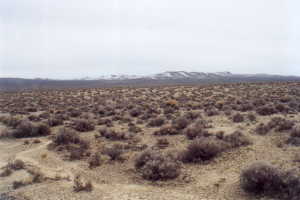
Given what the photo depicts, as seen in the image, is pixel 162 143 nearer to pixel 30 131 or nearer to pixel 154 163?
pixel 154 163

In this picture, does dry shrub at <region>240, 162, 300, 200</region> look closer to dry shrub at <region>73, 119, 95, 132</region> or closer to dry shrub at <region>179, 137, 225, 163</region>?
dry shrub at <region>179, 137, 225, 163</region>

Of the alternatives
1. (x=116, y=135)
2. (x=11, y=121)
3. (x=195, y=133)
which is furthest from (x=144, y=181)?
(x=11, y=121)

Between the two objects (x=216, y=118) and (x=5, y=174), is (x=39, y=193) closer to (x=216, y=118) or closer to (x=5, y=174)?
(x=5, y=174)

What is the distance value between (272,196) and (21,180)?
8080mm

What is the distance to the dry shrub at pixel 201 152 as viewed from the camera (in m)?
11.0

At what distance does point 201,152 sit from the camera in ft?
36.3

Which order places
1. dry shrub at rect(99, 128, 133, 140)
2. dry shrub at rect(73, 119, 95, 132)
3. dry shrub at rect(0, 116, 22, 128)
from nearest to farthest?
dry shrub at rect(99, 128, 133, 140)
dry shrub at rect(73, 119, 95, 132)
dry shrub at rect(0, 116, 22, 128)

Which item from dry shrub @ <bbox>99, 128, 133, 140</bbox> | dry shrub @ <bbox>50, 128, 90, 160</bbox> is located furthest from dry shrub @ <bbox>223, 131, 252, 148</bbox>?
dry shrub @ <bbox>50, 128, 90, 160</bbox>

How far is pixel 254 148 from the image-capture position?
463 inches

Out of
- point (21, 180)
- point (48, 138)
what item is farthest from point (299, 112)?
point (21, 180)

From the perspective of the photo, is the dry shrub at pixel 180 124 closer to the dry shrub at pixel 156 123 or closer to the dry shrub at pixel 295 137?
the dry shrub at pixel 156 123

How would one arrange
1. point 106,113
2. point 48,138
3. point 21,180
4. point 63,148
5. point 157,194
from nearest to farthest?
point 157,194
point 21,180
point 63,148
point 48,138
point 106,113

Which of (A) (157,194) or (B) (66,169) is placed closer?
(A) (157,194)

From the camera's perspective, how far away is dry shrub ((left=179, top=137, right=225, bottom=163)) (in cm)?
1101
